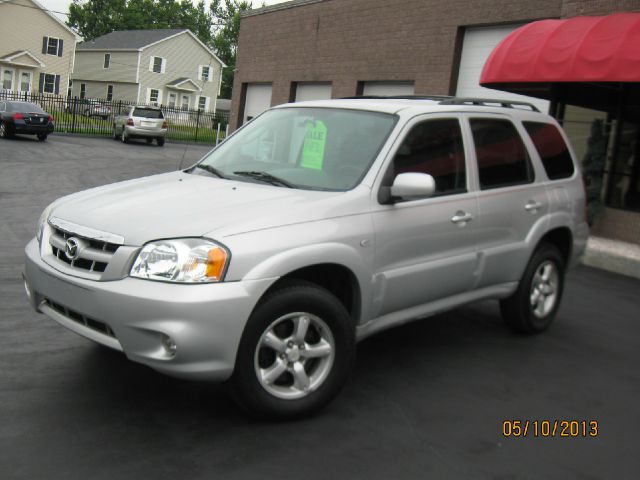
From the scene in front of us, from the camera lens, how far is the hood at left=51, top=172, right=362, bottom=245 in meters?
3.73

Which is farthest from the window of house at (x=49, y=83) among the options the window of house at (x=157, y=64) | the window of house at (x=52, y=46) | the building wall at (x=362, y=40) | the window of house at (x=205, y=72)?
the building wall at (x=362, y=40)

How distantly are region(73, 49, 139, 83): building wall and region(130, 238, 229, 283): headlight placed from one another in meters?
56.3

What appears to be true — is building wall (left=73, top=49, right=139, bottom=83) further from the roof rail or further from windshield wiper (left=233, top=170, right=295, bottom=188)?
windshield wiper (left=233, top=170, right=295, bottom=188)

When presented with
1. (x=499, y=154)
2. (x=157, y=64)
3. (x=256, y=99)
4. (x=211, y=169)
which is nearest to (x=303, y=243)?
(x=211, y=169)

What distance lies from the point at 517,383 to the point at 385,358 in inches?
37.6

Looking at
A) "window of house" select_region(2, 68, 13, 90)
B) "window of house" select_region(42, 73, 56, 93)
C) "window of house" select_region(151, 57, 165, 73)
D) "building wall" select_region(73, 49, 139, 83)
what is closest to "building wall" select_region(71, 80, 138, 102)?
"building wall" select_region(73, 49, 139, 83)

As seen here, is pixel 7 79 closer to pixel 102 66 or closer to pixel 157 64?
pixel 102 66

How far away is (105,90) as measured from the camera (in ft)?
198

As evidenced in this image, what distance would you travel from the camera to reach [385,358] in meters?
5.29

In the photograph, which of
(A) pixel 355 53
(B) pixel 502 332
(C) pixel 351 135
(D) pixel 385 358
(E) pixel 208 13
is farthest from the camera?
(E) pixel 208 13

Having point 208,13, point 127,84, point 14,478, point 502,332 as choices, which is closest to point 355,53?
point 502,332

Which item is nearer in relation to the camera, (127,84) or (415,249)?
(415,249)

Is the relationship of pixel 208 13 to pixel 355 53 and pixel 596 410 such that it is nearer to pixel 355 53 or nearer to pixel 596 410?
pixel 355 53
